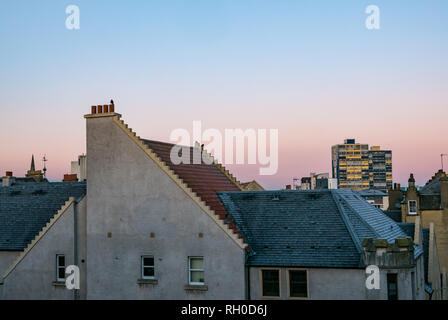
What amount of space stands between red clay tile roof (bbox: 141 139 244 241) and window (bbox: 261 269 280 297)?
265cm

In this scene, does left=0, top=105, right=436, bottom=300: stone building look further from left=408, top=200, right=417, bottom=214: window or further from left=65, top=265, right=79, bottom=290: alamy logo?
left=408, top=200, right=417, bottom=214: window

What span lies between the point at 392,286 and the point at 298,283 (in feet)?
16.7

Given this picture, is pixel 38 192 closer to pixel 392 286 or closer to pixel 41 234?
pixel 41 234

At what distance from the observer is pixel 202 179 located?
35000 millimetres

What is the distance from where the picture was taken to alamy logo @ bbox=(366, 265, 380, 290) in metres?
26.6

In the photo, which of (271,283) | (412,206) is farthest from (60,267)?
(412,206)

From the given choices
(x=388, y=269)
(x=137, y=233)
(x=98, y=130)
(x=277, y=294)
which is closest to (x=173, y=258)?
(x=137, y=233)

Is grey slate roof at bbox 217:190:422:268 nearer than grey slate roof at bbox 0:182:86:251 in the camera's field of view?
Yes

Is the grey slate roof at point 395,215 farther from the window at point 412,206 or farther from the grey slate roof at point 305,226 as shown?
the grey slate roof at point 305,226

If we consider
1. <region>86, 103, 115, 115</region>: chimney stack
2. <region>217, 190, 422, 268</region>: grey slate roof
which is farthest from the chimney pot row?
<region>217, 190, 422, 268</region>: grey slate roof

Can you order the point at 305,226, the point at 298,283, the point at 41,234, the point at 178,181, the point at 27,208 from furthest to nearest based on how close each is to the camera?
the point at 27,208 → the point at 41,234 → the point at 305,226 → the point at 178,181 → the point at 298,283

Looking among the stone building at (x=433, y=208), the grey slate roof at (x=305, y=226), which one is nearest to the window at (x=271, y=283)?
the grey slate roof at (x=305, y=226)

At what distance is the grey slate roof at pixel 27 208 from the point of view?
123 feet
